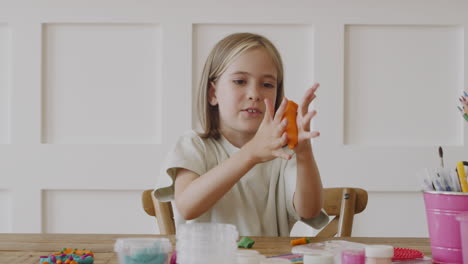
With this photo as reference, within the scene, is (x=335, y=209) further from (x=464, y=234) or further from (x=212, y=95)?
(x=464, y=234)

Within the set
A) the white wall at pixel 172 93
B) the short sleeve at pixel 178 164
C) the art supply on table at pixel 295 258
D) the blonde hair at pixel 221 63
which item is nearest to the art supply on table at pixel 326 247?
the art supply on table at pixel 295 258

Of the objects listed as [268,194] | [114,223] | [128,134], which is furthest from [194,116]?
[268,194]

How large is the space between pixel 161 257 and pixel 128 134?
4.58ft

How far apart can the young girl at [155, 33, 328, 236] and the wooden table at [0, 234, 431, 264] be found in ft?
0.42

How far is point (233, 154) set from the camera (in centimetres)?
116

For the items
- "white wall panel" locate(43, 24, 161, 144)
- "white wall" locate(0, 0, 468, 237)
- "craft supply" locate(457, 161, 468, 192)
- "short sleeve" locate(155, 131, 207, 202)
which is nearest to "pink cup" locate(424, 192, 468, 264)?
"craft supply" locate(457, 161, 468, 192)

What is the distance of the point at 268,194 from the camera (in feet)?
4.22

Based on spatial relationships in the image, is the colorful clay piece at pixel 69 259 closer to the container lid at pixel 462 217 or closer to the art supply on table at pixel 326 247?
the art supply on table at pixel 326 247

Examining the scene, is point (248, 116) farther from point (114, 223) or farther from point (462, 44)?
point (462, 44)

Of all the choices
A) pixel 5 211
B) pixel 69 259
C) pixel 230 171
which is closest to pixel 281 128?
pixel 230 171

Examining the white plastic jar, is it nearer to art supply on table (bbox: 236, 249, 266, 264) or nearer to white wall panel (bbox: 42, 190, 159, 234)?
art supply on table (bbox: 236, 249, 266, 264)

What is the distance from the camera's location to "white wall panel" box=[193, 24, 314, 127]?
2.03 m

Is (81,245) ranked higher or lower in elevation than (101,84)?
lower

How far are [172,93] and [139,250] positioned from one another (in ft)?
4.53
